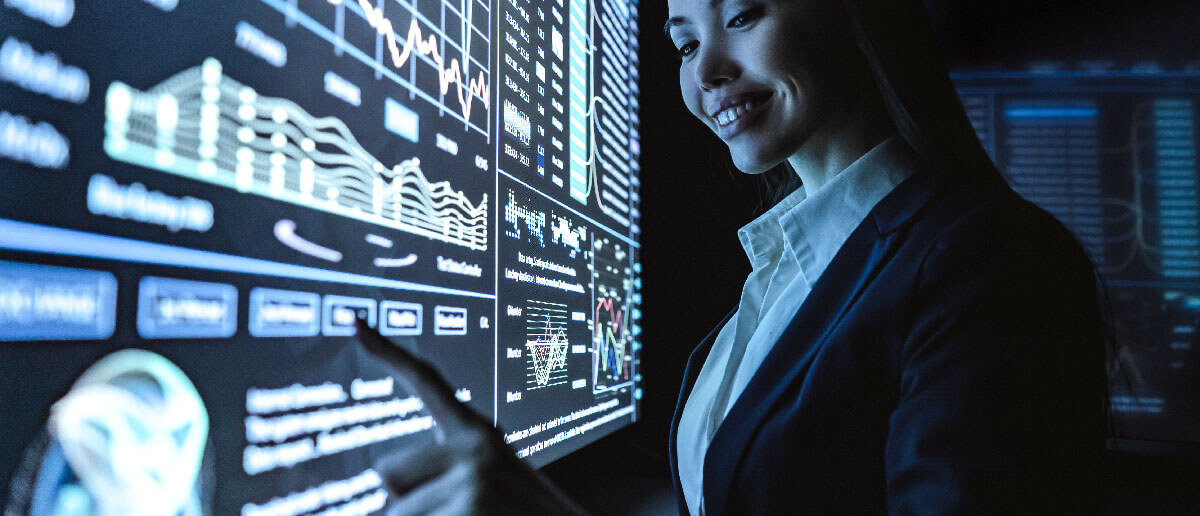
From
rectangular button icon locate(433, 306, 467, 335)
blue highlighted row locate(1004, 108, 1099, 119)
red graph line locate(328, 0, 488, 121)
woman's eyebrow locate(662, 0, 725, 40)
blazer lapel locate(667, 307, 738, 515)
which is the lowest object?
blazer lapel locate(667, 307, 738, 515)

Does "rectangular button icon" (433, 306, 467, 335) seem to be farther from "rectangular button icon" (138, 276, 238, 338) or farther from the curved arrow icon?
"rectangular button icon" (138, 276, 238, 338)

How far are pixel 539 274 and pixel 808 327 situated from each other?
643 mm

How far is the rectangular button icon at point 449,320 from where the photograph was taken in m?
0.93

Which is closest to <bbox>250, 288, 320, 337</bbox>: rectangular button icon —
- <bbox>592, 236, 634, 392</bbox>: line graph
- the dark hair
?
the dark hair

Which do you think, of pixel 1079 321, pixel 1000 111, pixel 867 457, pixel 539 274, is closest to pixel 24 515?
pixel 867 457

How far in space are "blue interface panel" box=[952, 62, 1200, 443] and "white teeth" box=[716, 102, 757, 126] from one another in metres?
1.88

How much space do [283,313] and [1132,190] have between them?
107 inches

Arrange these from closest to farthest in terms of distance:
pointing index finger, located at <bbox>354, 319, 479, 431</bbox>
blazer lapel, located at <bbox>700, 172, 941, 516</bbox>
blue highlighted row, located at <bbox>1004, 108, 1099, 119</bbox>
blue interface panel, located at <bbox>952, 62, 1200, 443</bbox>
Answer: pointing index finger, located at <bbox>354, 319, 479, 431</bbox> < blazer lapel, located at <bbox>700, 172, 941, 516</bbox> < blue interface panel, located at <bbox>952, 62, 1200, 443</bbox> < blue highlighted row, located at <bbox>1004, 108, 1099, 119</bbox>

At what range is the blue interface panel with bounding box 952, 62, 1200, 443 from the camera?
2.32m

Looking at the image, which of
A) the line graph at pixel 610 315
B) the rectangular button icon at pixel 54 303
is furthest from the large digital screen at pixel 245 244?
the line graph at pixel 610 315

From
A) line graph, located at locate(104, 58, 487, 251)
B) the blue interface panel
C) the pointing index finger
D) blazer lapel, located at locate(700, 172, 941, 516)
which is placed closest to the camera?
the pointing index finger

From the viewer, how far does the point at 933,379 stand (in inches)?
23.6

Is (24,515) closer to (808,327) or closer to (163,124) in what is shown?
(163,124)

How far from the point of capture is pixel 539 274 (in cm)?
130
